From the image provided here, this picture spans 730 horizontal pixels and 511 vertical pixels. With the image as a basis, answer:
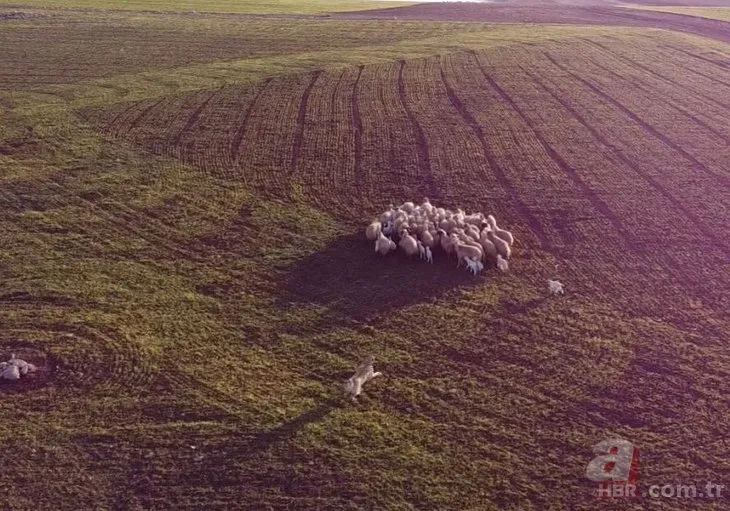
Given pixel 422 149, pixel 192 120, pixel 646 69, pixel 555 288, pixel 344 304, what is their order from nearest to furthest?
pixel 344 304
pixel 555 288
pixel 422 149
pixel 192 120
pixel 646 69

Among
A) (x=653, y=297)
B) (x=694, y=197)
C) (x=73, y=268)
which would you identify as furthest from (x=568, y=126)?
(x=73, y=268)

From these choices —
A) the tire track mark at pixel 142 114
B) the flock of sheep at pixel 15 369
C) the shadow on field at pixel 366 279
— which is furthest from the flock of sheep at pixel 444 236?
the tire track mark at pixel 142 114

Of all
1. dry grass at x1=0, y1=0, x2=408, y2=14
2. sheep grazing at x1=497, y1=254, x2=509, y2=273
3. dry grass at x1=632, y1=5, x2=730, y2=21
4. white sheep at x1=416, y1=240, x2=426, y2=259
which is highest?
dry grass at x1=0, y1=0, x2=408, y2=14

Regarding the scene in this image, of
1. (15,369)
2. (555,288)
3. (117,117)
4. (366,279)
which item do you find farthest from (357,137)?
(15,369)

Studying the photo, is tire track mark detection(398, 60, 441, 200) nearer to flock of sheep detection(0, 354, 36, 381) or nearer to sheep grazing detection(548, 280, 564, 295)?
sheep grazing detection(548, 280, 564, 295)

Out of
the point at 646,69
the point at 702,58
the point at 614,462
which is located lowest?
the point at 614,462

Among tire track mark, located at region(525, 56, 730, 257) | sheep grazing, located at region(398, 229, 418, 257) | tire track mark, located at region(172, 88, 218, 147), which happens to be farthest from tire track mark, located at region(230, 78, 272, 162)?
tire track mark, located at region(525, 56, 730, 257)

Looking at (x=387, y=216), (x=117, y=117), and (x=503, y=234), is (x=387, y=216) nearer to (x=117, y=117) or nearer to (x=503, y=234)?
(x=503, y=234)
